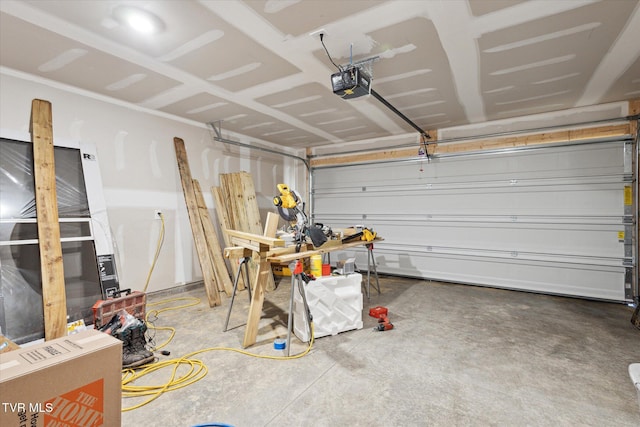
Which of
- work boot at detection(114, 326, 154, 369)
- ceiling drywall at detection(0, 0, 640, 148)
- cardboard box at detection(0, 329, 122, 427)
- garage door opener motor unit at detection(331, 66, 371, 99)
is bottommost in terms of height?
work boot at detection(114, 326, 154, 369)

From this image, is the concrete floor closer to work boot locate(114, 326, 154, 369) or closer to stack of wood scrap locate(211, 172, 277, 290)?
work boot locate(114, 326, 154, 369)

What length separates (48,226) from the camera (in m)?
2.66

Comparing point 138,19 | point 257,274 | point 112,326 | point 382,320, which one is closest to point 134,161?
point 138,19

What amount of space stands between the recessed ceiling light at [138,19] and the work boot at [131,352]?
92.8 inches

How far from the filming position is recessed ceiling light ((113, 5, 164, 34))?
1990 millimetres

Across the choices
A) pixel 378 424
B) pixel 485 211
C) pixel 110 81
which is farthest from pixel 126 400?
pixel 485 211

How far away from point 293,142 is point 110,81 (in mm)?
3398

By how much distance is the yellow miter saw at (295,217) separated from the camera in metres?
2.71

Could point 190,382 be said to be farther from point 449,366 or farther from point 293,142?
point 293,142

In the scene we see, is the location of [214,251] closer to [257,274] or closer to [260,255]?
[257,274]

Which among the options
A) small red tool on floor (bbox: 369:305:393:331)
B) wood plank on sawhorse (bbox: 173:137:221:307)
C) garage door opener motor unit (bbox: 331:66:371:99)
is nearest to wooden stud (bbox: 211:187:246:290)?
wood plank on sawhorse (bbox: 173:137:221:307)

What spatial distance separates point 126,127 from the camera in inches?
149

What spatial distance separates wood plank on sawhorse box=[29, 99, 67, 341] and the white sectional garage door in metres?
4.57

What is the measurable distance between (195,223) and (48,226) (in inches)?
64.3
